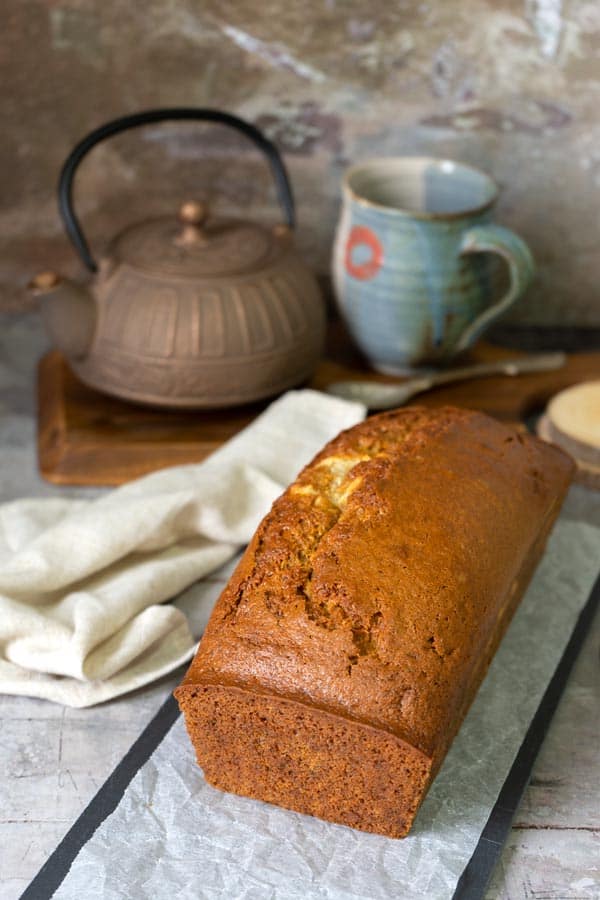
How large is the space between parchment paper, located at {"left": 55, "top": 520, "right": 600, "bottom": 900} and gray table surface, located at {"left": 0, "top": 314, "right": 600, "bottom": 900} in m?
0.04

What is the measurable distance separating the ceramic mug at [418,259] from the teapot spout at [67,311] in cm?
46

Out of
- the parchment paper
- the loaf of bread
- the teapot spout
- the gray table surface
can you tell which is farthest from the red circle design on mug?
the parchment paper

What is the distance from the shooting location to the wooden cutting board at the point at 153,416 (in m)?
1.73

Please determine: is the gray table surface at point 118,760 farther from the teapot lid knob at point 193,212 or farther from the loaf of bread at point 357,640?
the teapot lid knob at point 193,212

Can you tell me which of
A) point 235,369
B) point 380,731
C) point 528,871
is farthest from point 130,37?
point 528,871

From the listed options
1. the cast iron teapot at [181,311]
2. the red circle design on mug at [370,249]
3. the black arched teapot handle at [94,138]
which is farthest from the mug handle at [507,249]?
the black arched teapot handle at [94,138]

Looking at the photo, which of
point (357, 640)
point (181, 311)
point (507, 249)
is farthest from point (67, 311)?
point (357, 640)

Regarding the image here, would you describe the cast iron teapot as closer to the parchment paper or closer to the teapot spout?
the teapot spout

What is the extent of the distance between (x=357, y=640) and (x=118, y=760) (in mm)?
343

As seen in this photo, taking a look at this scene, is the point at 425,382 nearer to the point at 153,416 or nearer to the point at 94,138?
the point at 153,416

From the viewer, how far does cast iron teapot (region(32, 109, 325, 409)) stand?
1.70 m

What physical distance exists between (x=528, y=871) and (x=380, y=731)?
9.3 inches

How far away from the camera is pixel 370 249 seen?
71.7 inches

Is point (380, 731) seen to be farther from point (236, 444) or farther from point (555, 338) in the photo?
point (555, 338)
